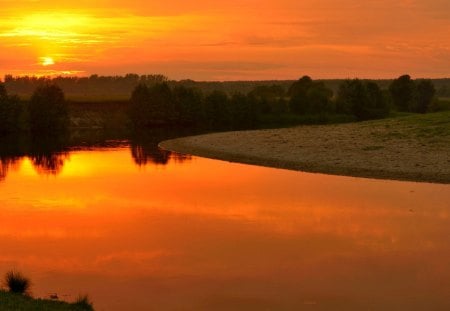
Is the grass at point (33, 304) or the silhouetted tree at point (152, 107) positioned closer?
the grass at point (33, 304)

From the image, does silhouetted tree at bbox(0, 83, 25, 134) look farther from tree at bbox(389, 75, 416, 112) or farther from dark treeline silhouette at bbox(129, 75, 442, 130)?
tree at bbox(389, 75, 416, 112)

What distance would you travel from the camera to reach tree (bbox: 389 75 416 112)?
193000mm

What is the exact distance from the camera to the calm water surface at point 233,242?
22.3m

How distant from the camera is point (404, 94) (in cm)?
19375

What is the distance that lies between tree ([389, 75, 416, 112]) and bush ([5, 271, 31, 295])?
7100 inches

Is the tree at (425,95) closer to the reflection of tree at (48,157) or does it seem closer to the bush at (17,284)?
the reflection of tree at (48,157)

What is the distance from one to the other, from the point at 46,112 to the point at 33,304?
13330 centimetres

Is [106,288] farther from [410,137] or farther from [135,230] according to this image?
[410,137]

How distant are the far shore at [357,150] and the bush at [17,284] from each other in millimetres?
36525

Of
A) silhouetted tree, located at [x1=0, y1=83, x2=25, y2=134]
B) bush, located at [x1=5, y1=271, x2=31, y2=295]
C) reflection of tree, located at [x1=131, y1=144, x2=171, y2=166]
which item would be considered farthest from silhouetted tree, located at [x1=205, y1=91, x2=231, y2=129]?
bush, located at [x1=5, y1=271, x2=31, y2=295]

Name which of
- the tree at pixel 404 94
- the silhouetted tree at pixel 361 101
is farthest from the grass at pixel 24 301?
→ the tree at pixel 404 94

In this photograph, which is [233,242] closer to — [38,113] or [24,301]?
[24,301]

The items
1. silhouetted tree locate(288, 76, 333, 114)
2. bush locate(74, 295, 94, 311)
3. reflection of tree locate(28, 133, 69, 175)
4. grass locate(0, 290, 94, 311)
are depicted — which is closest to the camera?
grass locate(0, 290, 94, 311)

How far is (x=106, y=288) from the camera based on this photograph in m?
22.9
